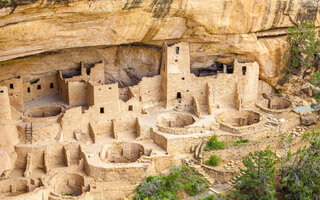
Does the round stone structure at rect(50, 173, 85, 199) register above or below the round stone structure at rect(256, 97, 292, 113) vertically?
below

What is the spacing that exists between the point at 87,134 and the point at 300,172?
932 centimetres

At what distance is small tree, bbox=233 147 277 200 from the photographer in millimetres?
17484

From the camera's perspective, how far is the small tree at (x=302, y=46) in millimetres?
22844

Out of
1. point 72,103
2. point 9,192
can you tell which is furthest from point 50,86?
point 9,192

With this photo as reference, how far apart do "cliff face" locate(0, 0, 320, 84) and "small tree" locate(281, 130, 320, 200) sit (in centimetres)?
609

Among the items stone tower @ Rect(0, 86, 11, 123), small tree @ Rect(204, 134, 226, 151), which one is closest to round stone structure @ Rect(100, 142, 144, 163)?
small tree @ Rect(204, 134, 226, 151)

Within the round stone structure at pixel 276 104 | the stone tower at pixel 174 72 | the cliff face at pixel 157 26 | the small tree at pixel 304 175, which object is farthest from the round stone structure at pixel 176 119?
the small tree at pixel 304 175

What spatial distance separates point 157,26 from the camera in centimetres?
1986

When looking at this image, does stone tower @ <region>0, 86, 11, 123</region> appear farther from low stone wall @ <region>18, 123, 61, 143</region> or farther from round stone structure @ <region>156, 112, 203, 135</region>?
round stone structure @ <region>156, 112, 203, 135</region>

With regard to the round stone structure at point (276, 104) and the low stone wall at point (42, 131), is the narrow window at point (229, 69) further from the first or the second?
the low stone wall at point (42, 131)

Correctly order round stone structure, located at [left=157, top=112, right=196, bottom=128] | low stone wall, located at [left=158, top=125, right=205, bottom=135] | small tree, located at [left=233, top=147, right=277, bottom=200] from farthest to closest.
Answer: round stone structure, located at [left=157, top=112, right=196, bottom=128], low stone wall, located at [left=158, top=125, right=205, bottom=135], small tree, located at [left=233, top=147, right=277, bottom=200]

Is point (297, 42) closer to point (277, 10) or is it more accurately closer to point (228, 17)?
point (277, 10)

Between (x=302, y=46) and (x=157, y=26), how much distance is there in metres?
8.45

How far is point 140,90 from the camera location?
2219 cm
